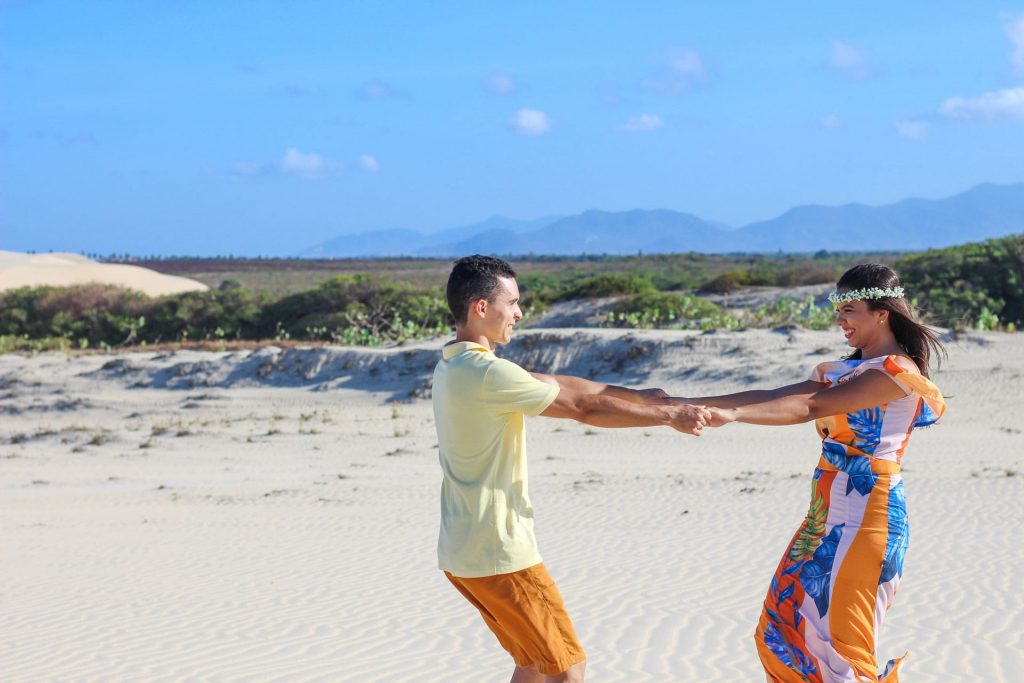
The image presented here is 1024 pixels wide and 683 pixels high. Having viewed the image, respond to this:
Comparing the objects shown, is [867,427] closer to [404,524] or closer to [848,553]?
[848,553]

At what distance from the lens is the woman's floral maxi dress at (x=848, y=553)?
3641 millimetres

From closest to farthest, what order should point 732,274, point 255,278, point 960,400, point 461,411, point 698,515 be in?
point 461,411
point 698,515
point 960,400
point 732,274
point 255,278

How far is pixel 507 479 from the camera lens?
11.4ft

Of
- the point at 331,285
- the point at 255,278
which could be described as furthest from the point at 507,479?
the point at 255,278

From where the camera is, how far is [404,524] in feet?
36.1

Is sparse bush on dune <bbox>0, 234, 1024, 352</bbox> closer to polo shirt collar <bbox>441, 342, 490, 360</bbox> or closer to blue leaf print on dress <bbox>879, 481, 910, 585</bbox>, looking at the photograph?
blue leaf print on dress <bbox>879, 481, 910, 585</bbox>

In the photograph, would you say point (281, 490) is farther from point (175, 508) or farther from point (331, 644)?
point (331, 644)

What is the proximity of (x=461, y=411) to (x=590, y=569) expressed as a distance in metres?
5.49

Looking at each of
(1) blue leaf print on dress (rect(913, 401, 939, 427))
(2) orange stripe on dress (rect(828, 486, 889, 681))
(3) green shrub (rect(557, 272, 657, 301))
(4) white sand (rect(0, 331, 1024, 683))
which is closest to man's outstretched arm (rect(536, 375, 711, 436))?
(2) orange stripe on dress (rect(828, 486, 889, 681))

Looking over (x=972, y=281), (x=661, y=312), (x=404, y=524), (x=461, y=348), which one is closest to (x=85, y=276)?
(x=661, y=312)

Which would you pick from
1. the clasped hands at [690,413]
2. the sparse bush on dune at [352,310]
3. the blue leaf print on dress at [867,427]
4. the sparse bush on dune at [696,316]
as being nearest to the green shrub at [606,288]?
the sparse bush on dune at [696,316]

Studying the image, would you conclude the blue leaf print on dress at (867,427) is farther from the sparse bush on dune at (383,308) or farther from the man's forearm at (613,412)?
the sparse bush on dune at (383,308)

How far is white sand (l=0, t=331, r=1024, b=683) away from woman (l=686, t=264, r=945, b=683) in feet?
6.96

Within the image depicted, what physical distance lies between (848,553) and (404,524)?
25.1 ft
